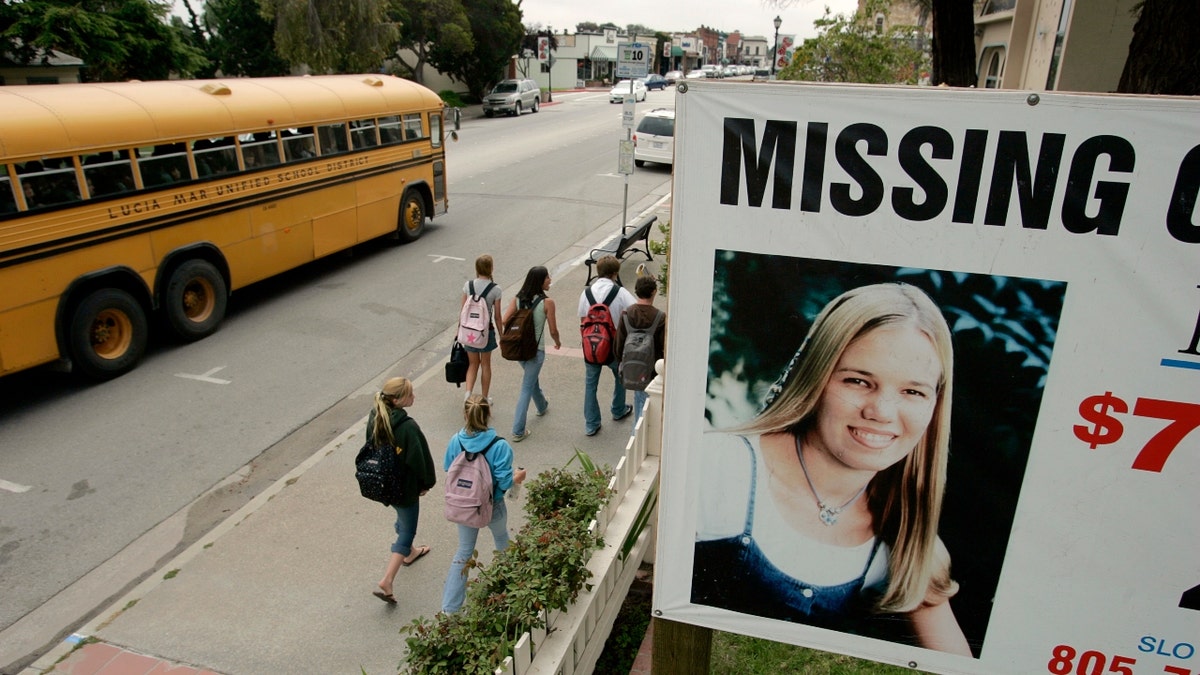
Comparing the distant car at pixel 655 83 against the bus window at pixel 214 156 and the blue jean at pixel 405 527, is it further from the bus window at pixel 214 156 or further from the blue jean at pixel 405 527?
the blue jean at pixel 405 527

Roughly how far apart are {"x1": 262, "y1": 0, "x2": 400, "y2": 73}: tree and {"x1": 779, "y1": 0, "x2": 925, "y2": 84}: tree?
20.6 meters

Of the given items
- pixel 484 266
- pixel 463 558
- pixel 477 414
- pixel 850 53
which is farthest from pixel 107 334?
pixel 850 53

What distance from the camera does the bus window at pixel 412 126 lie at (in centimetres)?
1326

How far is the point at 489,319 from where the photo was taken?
7.41 m

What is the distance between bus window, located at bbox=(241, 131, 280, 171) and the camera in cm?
996

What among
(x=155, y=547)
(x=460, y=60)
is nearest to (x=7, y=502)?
(x=155, y=547)

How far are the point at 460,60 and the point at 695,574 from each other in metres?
44.9

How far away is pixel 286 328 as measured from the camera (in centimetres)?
1012

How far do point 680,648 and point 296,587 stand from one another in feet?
11.4

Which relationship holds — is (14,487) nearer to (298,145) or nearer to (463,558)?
(463,558)

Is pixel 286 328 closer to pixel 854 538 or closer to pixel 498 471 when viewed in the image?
pixel 498 471

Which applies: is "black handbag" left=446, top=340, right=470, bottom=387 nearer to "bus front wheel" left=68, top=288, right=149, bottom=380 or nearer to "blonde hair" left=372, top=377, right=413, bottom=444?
"blonde hair" left=372, top=377, right=413, bottom=444

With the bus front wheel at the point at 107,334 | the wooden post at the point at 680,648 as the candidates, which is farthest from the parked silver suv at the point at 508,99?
the wooden post at the point at 680,648

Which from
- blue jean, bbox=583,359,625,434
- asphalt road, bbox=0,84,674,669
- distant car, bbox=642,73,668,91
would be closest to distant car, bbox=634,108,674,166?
asphalt road, bbox=0,84,674,669
